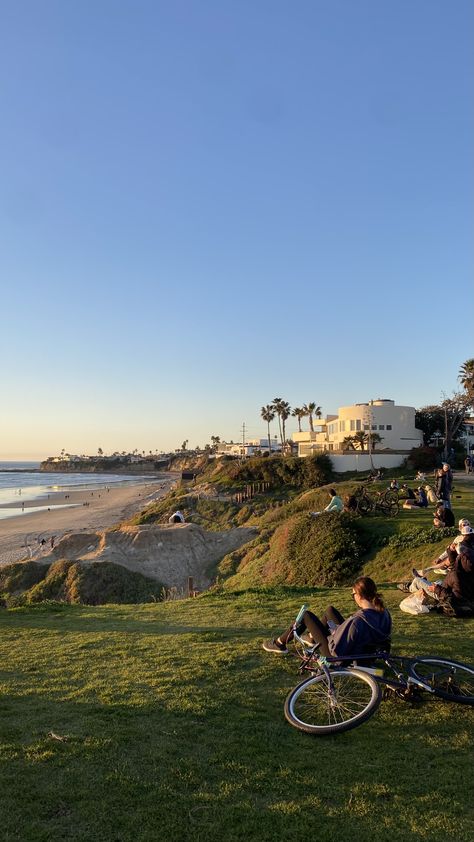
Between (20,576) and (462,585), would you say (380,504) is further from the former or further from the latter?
(20,576)

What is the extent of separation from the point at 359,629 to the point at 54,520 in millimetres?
56137

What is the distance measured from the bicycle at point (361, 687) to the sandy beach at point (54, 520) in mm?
27335

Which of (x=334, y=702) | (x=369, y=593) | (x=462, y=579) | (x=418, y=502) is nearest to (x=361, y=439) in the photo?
(x=418, y=502)

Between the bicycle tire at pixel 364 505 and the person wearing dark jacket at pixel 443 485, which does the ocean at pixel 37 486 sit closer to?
the bicycle tire at pixel 364 505

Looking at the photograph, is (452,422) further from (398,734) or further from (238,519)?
(398,734)

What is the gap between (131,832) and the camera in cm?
364

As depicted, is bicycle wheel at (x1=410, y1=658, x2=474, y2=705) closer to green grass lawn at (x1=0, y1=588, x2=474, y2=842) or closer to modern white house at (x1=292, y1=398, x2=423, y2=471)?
green grass lawn at (x1=0, y1=588, x2=474, y2=842)

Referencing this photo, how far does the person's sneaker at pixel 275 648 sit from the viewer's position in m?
7.24

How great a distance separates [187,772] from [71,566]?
19.8 metres

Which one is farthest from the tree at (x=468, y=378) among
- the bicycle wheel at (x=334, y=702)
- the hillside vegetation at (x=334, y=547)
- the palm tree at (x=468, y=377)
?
the bicycle wheel at (x=334, y=702)

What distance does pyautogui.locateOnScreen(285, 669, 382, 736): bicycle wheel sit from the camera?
16.6 feet

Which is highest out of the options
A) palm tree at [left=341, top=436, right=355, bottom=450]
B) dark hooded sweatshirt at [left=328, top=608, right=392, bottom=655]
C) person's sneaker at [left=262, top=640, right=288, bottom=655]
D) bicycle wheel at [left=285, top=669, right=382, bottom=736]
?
palm tree at [left=341, top=436, right=355, bottom=450]

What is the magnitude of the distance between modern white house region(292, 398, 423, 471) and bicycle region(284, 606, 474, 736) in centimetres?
5243

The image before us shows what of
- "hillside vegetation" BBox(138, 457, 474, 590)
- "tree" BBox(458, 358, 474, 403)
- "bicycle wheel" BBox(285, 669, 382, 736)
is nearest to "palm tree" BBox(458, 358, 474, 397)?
"tree" BBox(458, 358, 474, 403)
